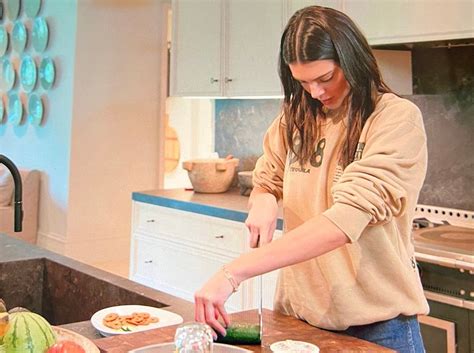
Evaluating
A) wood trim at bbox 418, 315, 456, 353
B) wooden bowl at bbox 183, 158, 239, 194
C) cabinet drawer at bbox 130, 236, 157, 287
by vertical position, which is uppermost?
wooden bowl at bbox 183, 158, 239, 194

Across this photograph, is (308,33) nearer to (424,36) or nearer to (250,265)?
(250,265)

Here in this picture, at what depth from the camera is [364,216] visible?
3.66ft

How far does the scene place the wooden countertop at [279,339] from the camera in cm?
110

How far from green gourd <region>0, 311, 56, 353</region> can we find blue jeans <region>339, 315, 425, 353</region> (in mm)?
622

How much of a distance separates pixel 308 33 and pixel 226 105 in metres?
2.86

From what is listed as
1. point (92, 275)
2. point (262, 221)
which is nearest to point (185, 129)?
point (92, 275)

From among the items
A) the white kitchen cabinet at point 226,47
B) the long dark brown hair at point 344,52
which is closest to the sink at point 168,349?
the long dark brown hair at point 344,52

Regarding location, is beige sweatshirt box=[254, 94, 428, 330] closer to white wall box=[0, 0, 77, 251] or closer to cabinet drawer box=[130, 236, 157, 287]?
cabinet drawer box=[130, 236, 157, 287]

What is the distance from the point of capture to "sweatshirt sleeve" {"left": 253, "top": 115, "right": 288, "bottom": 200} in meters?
1.48

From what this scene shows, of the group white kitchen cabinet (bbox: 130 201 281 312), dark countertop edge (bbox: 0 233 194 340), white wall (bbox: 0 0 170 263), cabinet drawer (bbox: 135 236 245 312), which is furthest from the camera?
white wall (bbox: 0 0 170 263)

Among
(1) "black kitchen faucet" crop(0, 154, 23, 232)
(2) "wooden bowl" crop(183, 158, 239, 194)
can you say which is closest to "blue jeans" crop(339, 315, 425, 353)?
(1) "black kitchen faucet" crop(0, 154, 23, 232)

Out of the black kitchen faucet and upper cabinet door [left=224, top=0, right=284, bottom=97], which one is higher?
upper cabinet door [left=224, top=0, right=284, bottom=97]

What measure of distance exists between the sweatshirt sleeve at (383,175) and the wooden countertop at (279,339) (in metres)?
0.21

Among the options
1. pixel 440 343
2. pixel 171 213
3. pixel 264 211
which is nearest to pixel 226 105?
pixel 171 213
